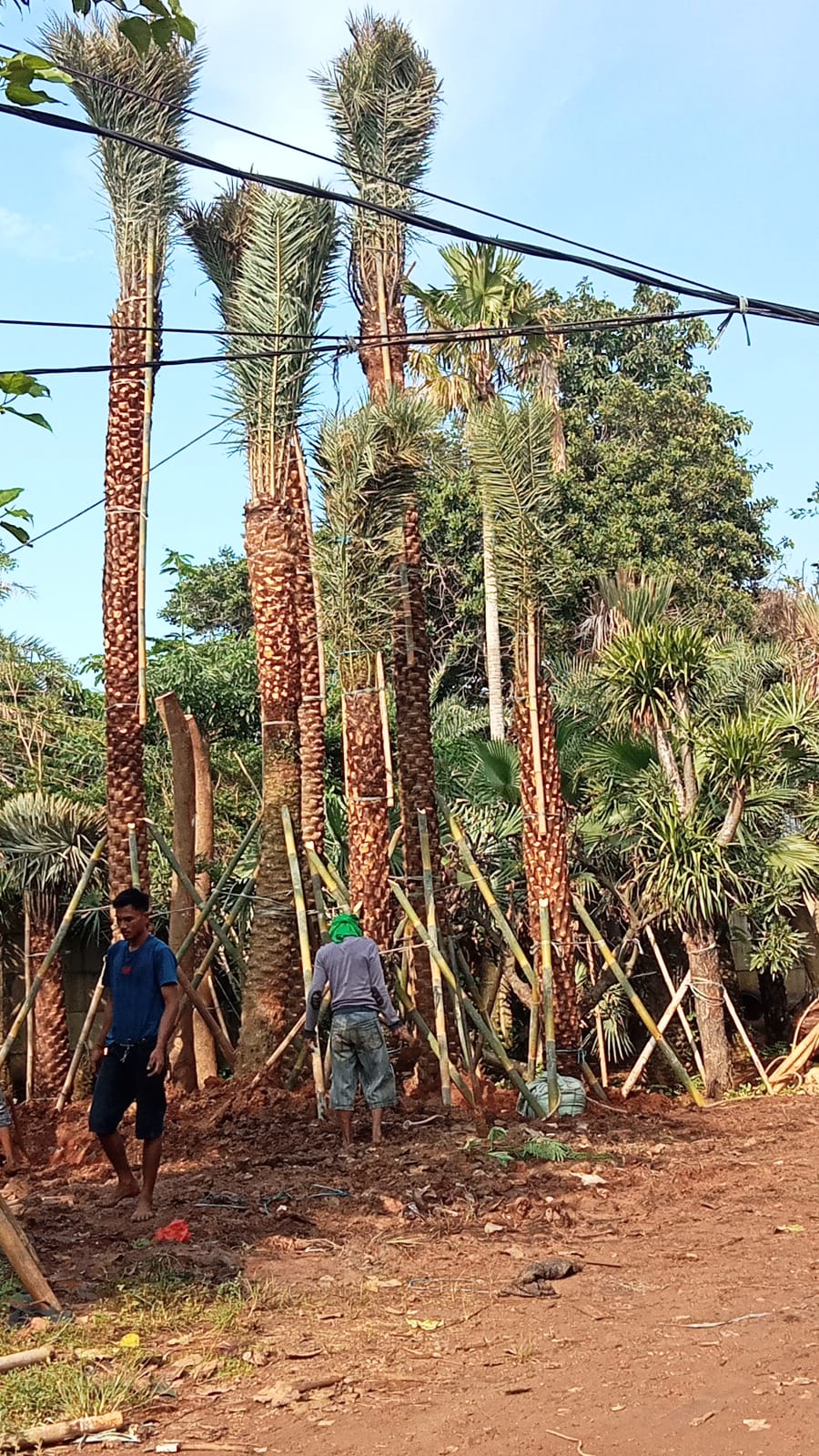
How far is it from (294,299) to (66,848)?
18.2 ft

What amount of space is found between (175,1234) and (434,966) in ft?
16.3

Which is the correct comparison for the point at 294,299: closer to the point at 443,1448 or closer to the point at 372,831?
the point at 372,831

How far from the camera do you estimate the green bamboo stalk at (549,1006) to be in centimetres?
1127

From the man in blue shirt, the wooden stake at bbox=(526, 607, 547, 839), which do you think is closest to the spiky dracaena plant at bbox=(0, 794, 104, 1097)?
the wooden stake at bbox=(526, 607, 547, 839)

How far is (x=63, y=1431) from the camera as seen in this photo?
468 cm

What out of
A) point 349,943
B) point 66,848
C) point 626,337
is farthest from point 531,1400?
point 626,337

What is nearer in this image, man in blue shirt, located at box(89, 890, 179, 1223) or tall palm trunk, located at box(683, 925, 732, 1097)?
man in blue shirt, located at box(89, 890, 179, 1223)

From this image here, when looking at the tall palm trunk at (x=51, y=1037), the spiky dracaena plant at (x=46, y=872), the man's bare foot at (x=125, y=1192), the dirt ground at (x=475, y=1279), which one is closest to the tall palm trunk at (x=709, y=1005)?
the dirt ground at (x=475, y=1279)

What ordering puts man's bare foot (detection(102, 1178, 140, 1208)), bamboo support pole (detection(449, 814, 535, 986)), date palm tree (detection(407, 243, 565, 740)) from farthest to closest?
date palm tree (detection(407, 243, 565, 740)), bamboo support pole (detection(449, 814, 535, 986)), man's bare foot (detection(102, 1178, 140, 1208))

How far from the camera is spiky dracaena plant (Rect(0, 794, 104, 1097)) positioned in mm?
13594

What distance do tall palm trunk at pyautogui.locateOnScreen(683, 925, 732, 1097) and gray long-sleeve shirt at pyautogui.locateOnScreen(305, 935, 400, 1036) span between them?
4350mm

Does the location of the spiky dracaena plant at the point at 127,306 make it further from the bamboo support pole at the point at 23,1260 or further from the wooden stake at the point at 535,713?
the bamboo support pole at the point at 23,1260

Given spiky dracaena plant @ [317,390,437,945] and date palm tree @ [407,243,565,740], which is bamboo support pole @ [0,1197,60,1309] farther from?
date palm tree @ [407,243,565,740]

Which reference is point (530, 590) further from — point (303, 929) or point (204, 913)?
point (204, 913)
